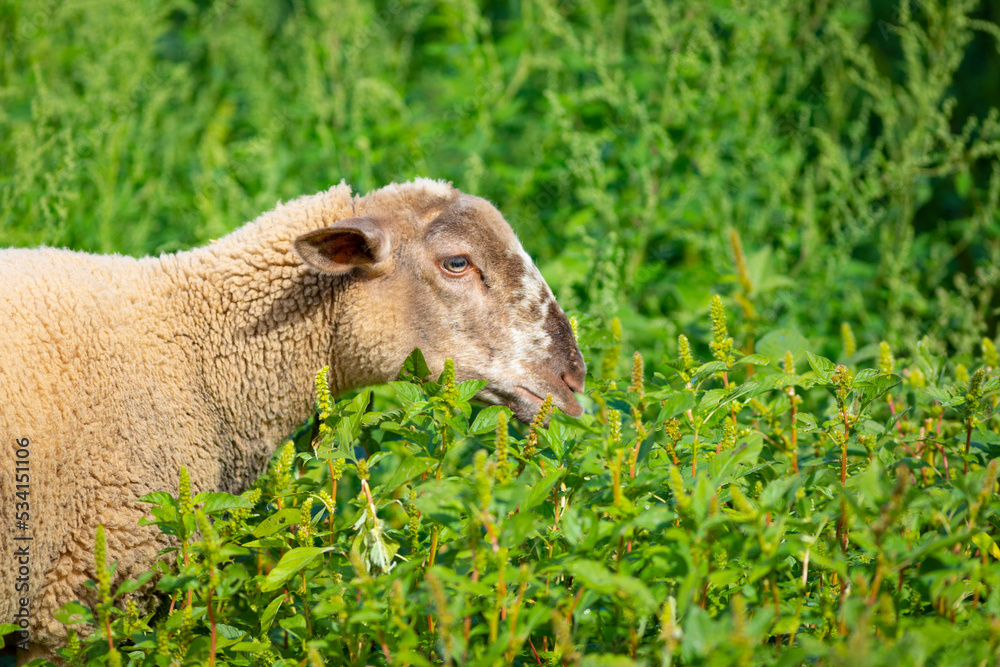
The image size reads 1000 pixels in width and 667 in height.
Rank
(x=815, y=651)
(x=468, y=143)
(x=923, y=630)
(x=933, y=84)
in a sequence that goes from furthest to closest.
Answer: (x=468, y=143) → (x=933, y=84) → (x=923, y=630) → (x=815, y=651)

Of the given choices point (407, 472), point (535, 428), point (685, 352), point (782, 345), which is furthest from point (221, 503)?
point (782, 345)

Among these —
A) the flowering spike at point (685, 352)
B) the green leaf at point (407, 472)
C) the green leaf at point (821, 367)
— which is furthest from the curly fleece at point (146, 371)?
the green leaf at point (821, 367)

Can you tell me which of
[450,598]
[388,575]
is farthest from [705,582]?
[388,575]

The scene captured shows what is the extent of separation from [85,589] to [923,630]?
2.23 m

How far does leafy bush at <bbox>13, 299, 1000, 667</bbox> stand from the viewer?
5.53 feet

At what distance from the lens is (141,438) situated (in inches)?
103

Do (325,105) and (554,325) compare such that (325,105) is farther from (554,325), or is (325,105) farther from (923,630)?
(923,630)

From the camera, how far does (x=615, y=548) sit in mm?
2100

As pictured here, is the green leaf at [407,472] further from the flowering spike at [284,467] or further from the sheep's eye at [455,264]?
the sheep's eye at [455,264]

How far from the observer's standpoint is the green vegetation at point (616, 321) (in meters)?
1.82

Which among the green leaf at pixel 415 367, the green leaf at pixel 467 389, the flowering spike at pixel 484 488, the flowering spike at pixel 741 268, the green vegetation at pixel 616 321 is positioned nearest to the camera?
the flowering spike at pixel 484 488

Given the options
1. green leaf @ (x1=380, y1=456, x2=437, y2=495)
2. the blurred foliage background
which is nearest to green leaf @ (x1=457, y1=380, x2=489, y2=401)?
green leaf @ (x1=380, y1=456, x2=437, y2=495)

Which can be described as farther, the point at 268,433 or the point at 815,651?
the point at 268,433

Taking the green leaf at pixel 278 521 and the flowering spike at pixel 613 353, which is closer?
the green leaf at pixel 278 521
